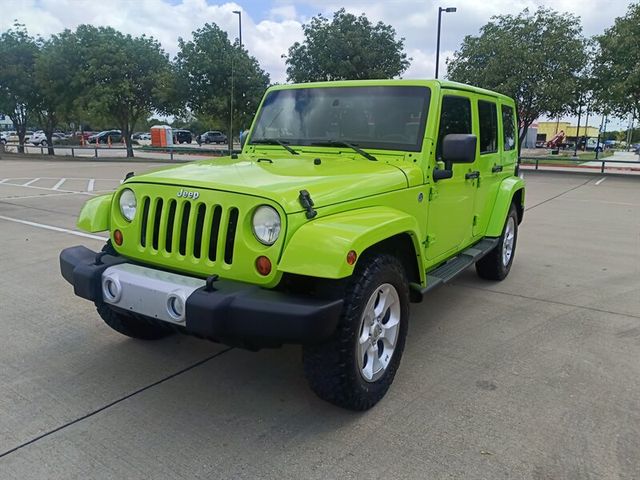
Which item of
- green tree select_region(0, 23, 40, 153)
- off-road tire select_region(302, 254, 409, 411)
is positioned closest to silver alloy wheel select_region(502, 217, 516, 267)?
off-road tire select_region(302, 254, 409, 411)

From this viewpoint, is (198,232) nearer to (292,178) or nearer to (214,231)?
(214,231)

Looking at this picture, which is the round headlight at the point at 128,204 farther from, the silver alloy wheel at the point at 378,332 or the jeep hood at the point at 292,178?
the silver alloy wheel at the point at 378,332

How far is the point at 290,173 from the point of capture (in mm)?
3143

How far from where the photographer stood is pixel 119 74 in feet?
81.0

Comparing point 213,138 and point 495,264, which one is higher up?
point 213,138

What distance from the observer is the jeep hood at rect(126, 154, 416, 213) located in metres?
2.74

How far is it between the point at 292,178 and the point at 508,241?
11.7 feet

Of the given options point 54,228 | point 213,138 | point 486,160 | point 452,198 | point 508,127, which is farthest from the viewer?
point 213,138

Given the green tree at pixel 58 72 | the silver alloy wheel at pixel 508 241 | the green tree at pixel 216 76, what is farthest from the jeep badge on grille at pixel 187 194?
the green tree at pixel 58 72

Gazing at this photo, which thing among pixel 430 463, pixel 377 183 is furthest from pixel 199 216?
pixel 430 463

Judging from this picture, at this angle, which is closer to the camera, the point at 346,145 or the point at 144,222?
the point at 144,222

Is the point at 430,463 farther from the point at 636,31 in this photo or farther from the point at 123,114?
the point at 123,114

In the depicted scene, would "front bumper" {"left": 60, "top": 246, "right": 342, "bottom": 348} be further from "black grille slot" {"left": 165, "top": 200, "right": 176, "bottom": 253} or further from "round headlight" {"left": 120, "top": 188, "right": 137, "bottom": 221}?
"round headlight" {"left": 120, "top": 188, "right": 137, "bottom": 221}

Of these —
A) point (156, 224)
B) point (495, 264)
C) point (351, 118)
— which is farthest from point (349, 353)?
point (495, 264)
